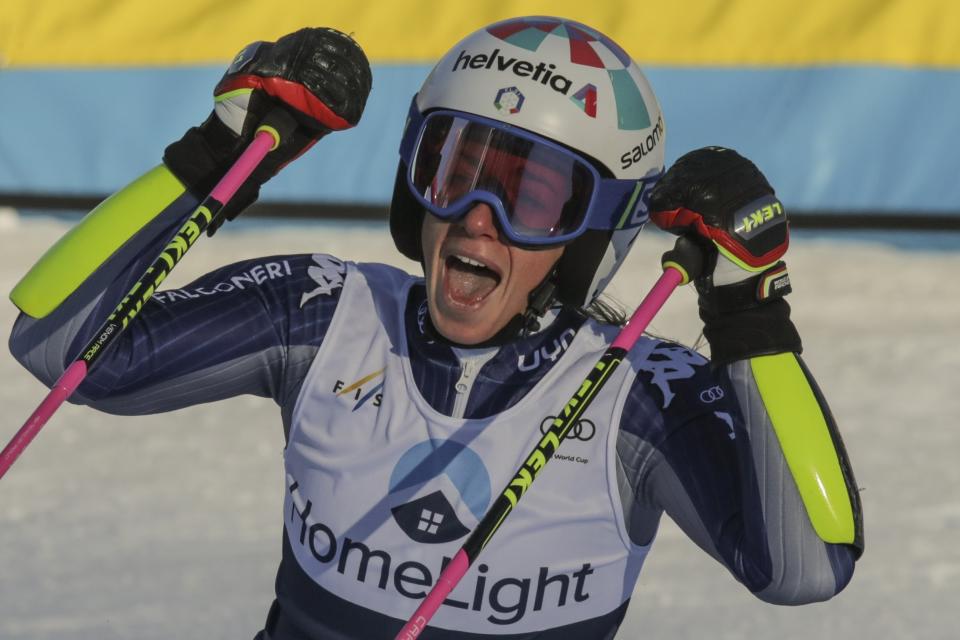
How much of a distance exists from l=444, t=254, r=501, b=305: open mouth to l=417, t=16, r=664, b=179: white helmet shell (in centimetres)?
22

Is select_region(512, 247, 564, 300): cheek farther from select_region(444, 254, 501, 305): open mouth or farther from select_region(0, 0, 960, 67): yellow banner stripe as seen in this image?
select_region(0, 0, 960, 67): yellow banner stripe

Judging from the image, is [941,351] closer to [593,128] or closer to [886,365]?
[886,365]

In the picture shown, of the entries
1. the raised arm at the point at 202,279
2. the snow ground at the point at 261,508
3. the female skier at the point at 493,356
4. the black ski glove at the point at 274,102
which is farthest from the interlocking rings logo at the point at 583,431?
the snow ground at the point at 261,508

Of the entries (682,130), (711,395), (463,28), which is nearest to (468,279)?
(711,395)

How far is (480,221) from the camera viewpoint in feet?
7.48

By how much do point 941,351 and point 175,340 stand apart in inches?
120

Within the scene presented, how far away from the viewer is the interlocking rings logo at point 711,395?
2295mm

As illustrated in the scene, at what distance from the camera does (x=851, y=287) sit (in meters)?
5.14

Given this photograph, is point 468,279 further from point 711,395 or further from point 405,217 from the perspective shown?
point 711,395

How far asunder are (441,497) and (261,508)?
1756 mm

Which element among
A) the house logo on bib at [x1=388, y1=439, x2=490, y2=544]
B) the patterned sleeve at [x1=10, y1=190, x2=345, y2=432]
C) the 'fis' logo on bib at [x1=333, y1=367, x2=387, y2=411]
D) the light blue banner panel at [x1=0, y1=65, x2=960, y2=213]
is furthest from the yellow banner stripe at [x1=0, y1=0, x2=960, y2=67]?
the house logo on bib at [x1=388, y1=439, x2=490, y2=544]

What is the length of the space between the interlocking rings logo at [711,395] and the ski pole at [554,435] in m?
0.13

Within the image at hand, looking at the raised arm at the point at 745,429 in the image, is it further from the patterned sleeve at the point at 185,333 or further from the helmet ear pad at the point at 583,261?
the patterned sleeve at the point at 185,333

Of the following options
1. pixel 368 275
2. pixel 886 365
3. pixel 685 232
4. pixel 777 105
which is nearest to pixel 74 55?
pixel 777 105
